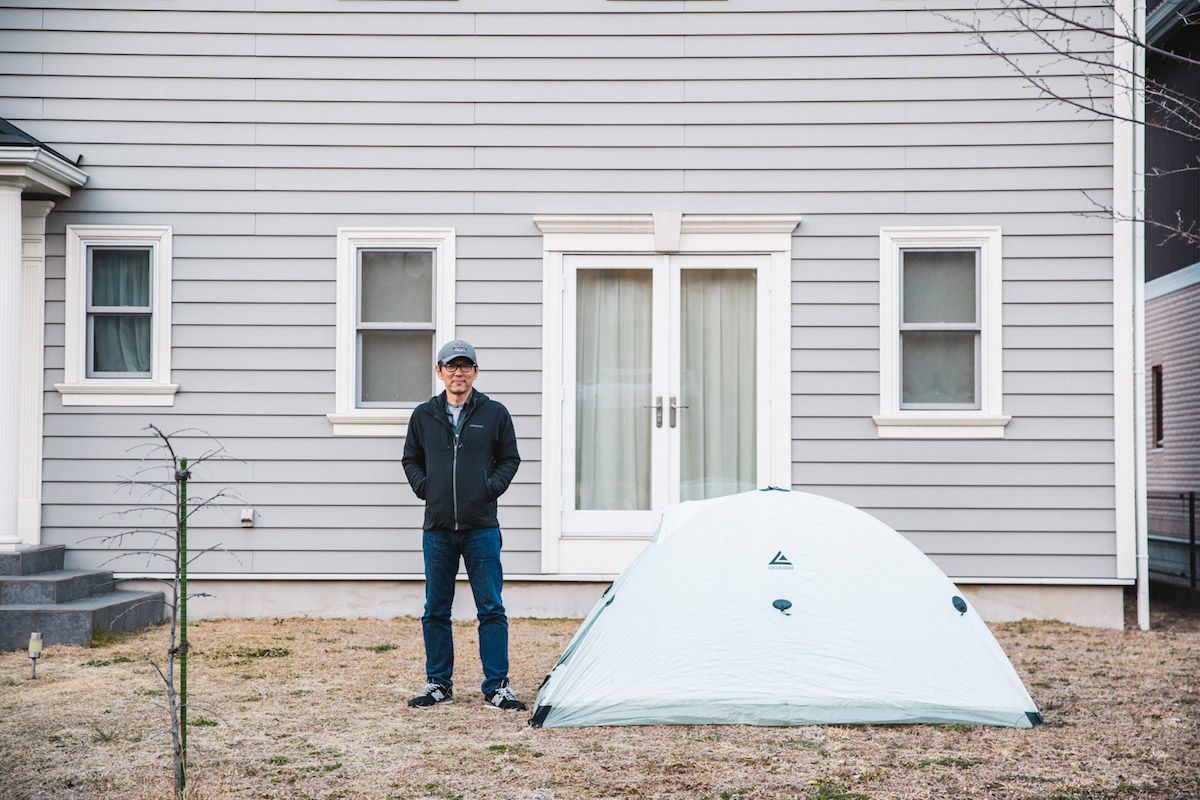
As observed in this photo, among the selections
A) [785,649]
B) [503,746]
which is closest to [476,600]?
[503,746]

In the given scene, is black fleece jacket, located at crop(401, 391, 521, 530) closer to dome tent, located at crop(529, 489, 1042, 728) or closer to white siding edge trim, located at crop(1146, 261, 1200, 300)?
dome tent, located at crop(529, 489, 1042, 728)

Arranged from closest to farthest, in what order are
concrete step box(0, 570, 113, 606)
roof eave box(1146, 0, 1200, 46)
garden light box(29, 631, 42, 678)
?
garden light box(29, 631, 42, 678) < concrete step box(0, 570, 113, 606) < roof eave box(1146, 0, 1200, 46)

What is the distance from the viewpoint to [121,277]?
25.8 ft

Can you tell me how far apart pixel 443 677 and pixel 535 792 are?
1.50 metres

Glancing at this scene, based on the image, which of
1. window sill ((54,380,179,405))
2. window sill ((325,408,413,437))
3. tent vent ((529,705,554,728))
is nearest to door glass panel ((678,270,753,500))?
window sill ((325,408,413,437))

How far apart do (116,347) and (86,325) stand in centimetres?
24

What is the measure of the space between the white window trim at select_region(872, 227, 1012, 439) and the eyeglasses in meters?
3.43

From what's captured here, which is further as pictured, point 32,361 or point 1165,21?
point 1165,21

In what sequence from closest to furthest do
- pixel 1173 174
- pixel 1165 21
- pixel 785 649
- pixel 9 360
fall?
1. pixel 785 649
2. pixel 9 360
3. pixel 1165 21
4. pixel 1173 174

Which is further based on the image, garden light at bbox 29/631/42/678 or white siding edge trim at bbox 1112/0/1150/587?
white siding edge trim at bbox 1112/0/1150/587

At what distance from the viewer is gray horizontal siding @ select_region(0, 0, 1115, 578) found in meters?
7.67

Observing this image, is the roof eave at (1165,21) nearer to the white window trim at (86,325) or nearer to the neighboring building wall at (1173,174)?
the neighboring building wall at (1173,174)

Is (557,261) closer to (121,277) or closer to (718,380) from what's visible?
(718,380)

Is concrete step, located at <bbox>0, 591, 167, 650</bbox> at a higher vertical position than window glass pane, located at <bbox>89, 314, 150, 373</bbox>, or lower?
lower
